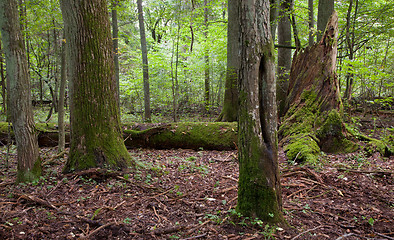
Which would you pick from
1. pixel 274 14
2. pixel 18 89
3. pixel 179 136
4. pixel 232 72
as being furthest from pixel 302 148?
pixel 18 89

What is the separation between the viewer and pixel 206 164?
5.69 metres

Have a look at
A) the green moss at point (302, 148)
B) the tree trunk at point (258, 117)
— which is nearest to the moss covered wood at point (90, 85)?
the tree trunk at point (258, 117)

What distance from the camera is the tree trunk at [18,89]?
3.72 meters

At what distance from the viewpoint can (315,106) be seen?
6.54 meters

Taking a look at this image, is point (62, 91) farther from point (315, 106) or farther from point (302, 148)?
point (315, 106)

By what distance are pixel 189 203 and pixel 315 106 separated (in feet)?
15.6

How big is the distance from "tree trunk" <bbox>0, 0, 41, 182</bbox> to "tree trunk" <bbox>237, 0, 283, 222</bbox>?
11.5ft

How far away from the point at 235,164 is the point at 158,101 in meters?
8.35

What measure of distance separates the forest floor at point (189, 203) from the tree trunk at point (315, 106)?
54 centimetres

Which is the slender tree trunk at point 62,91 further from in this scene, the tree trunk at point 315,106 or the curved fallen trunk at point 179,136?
the tree trunk at point 315,106

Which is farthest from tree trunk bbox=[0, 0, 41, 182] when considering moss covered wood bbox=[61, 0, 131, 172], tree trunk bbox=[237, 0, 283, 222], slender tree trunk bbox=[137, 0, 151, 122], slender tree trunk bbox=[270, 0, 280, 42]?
A: slender tree trunk bbox=[137, 0, 151, 122]

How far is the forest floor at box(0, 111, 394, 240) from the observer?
108 inches

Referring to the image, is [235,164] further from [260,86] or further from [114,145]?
[260,86]

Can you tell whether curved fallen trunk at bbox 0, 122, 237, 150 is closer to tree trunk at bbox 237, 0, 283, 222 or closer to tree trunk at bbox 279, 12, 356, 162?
tree trunk at bbox 279, 12, 356, 162
